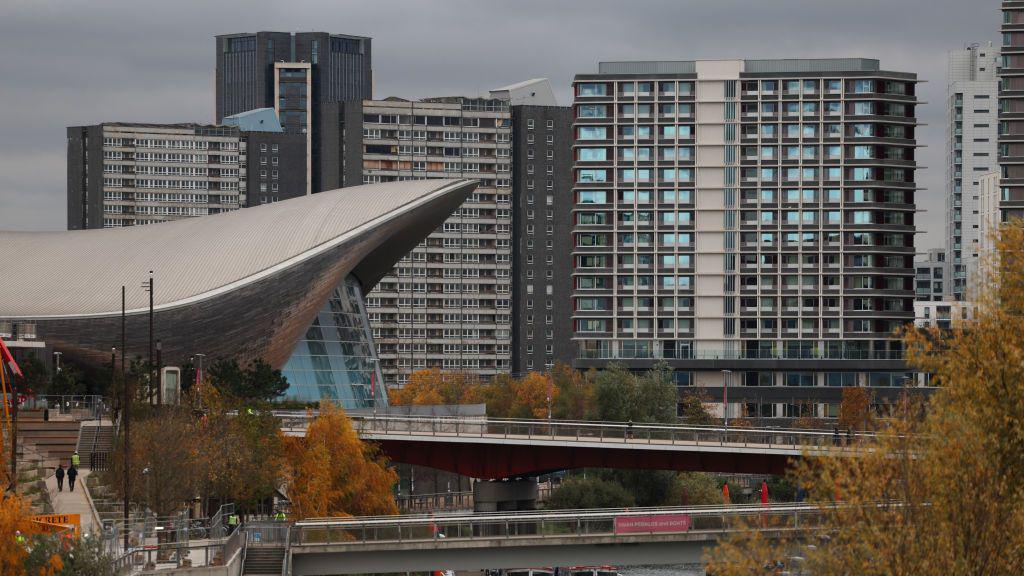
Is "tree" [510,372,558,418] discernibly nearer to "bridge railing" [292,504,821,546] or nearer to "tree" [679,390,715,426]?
"tree" [679,390,715,426]

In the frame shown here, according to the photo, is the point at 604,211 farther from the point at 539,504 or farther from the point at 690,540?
the point at 690,540

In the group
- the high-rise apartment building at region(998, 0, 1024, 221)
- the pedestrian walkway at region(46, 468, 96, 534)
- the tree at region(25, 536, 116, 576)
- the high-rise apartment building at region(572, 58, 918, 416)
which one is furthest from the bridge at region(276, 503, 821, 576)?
the high-rise apartment building at region(572, 58, 918, 416)

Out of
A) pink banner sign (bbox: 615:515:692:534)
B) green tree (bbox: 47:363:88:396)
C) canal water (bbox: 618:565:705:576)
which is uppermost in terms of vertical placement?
green tree (bbox: 47:363:88:396)

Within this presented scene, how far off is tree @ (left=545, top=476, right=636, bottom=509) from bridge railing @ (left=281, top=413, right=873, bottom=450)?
19522 millimetres

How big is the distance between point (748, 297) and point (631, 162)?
13.8 m

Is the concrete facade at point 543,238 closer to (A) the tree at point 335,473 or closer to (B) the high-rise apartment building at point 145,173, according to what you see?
(B) the high-rise apartment building at point 145,173

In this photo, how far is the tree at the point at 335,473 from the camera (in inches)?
2817

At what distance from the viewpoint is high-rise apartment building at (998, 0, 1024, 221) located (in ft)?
373

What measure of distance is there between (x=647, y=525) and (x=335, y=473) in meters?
21.2

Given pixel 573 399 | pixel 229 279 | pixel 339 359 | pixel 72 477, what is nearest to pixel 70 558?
pixel 72 477

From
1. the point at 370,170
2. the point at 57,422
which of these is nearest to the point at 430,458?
the point at 57,422

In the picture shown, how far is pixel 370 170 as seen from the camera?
182875mm

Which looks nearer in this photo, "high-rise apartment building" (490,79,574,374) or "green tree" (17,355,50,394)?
"green tree" (17,355,50,394)

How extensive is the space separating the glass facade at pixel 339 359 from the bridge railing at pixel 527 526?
152 feet
